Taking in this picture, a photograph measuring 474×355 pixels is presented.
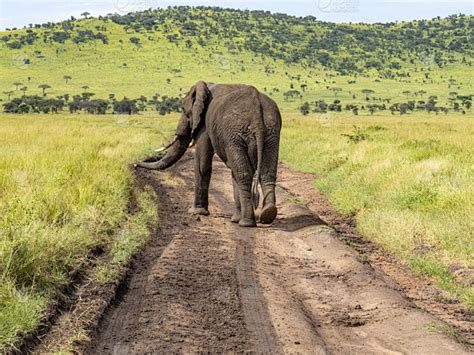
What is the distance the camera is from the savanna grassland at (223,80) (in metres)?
7.79

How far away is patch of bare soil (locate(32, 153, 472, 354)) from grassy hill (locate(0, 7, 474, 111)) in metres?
72.7

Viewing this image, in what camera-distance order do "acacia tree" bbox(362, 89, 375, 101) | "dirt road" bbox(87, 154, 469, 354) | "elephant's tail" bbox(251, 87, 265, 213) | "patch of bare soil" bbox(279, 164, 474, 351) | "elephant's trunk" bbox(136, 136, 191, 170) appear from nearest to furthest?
1. "dirt road" bbox(87, 154, 469, 354)
2. "patch of bare soil" bbox(279, 164, 474, 351)
3. "elephant's tail" bbox(251, 87, 265, 213)
4. "elephant's trunk" bbox(136, 136, 191, 170)
5. "acacia tree" bbox(362, 89, 375, 101)

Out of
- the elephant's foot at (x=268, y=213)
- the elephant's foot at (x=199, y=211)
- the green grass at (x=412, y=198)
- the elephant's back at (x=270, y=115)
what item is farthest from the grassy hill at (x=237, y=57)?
the elephant's foot at (x=268, y=213)

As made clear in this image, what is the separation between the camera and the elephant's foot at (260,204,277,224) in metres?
10.2

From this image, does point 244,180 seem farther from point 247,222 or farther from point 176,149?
point 176,149

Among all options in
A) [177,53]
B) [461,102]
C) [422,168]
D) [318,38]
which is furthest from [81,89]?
[422,168]

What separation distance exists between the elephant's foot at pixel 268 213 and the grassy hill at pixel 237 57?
71.7 metres

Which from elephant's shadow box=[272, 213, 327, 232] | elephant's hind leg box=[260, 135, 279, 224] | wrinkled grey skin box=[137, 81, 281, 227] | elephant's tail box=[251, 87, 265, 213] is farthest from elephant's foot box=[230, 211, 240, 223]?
elephant's hind leg box=[260, 135, 279, 224]

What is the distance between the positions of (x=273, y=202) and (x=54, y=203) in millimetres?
3409

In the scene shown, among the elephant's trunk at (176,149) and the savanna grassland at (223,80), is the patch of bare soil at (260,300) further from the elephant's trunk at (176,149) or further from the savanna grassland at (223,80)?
the elephant's trunk at (176,149)

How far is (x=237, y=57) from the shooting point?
11788cm

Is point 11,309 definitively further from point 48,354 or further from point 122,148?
point 122,148

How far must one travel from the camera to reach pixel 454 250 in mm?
8336

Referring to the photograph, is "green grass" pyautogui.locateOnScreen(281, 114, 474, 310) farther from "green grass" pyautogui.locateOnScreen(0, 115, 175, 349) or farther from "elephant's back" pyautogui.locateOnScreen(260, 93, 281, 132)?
"green grass" pyautogui.locateOnScreen(0, 115, 175, 349)
